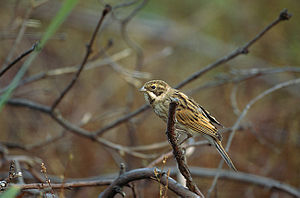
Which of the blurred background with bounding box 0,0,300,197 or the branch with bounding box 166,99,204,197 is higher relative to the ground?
the blurred background with bounding box 0,0,300,197

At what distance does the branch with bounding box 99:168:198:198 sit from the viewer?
2401 mm

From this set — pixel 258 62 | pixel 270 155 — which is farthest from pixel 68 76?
pixel 270 155

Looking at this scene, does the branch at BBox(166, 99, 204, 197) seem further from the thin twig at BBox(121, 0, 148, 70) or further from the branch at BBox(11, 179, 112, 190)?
the thin twig at BBox(121, 0, 148, 70)

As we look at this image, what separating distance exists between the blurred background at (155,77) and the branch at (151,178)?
2.27 m

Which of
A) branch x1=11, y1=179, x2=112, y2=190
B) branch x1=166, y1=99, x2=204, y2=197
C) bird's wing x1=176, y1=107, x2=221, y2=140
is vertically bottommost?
branch x1=166, y1=99, x2=204, y2=197

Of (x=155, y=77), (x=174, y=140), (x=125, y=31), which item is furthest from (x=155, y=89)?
(x=155, y=77)

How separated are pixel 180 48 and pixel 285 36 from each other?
2.56m

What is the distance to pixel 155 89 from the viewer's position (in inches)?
128

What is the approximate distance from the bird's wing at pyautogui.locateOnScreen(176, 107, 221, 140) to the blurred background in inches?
51.8

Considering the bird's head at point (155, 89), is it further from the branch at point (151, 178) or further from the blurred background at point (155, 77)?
the blurred background at point (155, 77)

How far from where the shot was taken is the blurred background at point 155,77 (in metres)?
6.00

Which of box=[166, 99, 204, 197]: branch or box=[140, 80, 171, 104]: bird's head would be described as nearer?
box=[166, 99, 204, 197]: branch

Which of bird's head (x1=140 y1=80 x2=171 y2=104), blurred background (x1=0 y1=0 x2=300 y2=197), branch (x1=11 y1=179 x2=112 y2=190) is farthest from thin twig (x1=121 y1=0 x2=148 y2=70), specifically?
branch (x1=11 y1=179 x2=112 y2=190)

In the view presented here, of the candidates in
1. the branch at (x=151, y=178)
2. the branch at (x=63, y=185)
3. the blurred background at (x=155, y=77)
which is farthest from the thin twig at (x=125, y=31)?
the branch at (x=151, y=178)
